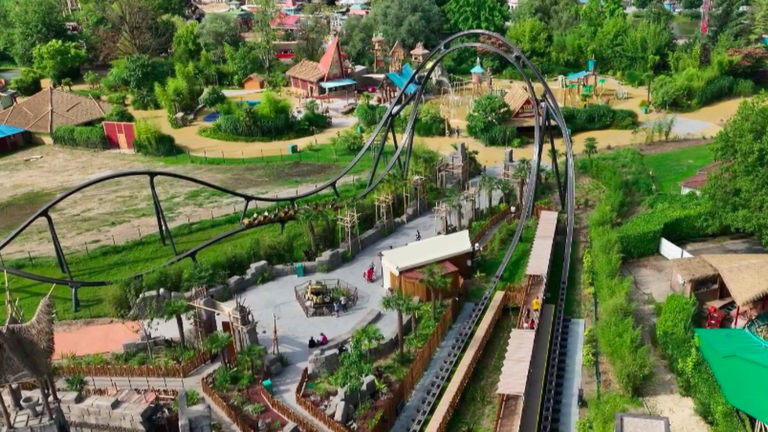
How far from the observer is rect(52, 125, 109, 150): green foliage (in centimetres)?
5228

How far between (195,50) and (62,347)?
56.8 metres

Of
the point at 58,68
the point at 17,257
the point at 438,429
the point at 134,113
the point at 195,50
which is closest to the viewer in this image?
the point at 438,429

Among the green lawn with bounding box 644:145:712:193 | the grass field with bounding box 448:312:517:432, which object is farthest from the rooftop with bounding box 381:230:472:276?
the green lawn with bounding box 644:145:712:193

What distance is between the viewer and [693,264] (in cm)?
2661

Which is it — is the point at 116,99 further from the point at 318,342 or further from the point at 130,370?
the point at 318,342

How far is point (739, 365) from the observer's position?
68.0 ft

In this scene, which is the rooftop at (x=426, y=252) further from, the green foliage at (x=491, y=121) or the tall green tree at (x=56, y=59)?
the tall green tree at (x=56, y=59)

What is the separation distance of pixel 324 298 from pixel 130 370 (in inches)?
306

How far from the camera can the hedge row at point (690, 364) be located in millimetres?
19281

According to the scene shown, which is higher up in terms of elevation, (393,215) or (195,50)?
(195,50)

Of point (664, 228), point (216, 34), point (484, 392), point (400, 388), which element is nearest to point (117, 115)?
point (216, 34)

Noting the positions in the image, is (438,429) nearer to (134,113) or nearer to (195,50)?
(134,113)

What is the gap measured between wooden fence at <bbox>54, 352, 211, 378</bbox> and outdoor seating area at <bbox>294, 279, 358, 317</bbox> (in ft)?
17.7

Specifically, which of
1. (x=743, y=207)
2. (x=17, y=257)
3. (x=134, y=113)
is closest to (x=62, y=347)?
(x=17, y=257)
